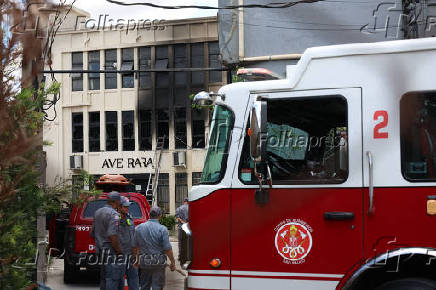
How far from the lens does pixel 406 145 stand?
19.8 ft

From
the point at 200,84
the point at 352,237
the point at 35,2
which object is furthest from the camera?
the point at 200,84

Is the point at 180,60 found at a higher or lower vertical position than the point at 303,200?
higher

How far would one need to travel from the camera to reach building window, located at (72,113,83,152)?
41656 millimetres

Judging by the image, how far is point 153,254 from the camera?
32.2ft

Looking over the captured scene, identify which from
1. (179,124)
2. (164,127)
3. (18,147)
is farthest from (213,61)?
(18,147)

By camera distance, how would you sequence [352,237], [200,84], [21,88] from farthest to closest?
[200,84] < [352,237] < [21,88]

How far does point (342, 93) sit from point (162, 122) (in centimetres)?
3418

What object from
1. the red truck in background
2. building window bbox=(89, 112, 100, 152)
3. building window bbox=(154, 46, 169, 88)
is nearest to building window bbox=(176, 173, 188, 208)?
building window bbox=(154, 46, 169, 88)

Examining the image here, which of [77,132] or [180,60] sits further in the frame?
[77,132]

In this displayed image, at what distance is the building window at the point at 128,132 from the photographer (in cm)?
4050

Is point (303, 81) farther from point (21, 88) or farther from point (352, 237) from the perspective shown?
point (21, 88)

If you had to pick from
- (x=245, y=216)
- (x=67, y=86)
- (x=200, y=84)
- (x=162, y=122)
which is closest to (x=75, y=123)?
(x=67, y=86)

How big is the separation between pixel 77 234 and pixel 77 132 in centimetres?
2826

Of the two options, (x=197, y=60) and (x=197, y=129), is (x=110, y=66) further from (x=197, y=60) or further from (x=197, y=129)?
(x=197, y=129)
